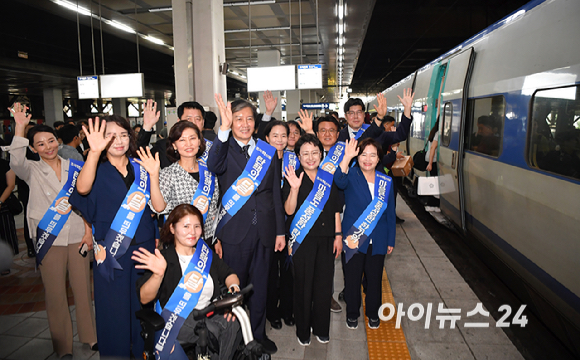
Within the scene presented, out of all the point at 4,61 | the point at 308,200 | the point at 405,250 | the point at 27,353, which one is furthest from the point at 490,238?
the point at 4,61

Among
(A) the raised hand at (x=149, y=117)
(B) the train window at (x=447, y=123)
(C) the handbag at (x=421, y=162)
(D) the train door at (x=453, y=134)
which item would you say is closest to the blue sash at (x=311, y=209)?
(A) the raised hand at (x=149, y=117)

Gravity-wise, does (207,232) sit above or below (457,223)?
above

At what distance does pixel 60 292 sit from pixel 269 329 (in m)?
1.84

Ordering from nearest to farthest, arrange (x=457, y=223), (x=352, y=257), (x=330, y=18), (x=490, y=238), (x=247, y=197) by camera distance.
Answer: (x=247, y=197) < (x=352, y=257) < (x=490, y=238) < (x=457, y=223) < (x=330, y=18)

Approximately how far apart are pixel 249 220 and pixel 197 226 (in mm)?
709

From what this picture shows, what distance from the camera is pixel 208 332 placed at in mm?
2145

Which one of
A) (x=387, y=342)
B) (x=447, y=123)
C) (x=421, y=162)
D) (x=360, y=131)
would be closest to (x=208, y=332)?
(x=387, y=342)

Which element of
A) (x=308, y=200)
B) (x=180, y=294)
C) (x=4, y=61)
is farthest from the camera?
(x=4, y=61)

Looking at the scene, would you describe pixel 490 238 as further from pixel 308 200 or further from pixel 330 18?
pixel 330 18

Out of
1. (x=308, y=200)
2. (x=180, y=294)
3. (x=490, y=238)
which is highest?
(x=308, y=200)

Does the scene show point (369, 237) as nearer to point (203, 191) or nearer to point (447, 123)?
point (203, 191)

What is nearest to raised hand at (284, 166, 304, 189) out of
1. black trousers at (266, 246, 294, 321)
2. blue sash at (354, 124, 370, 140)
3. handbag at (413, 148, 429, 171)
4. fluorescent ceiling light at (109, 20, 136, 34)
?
black trousers at (266, 246, 294, 321)

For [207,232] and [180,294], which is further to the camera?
[207,232]

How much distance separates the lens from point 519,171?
4.13m
